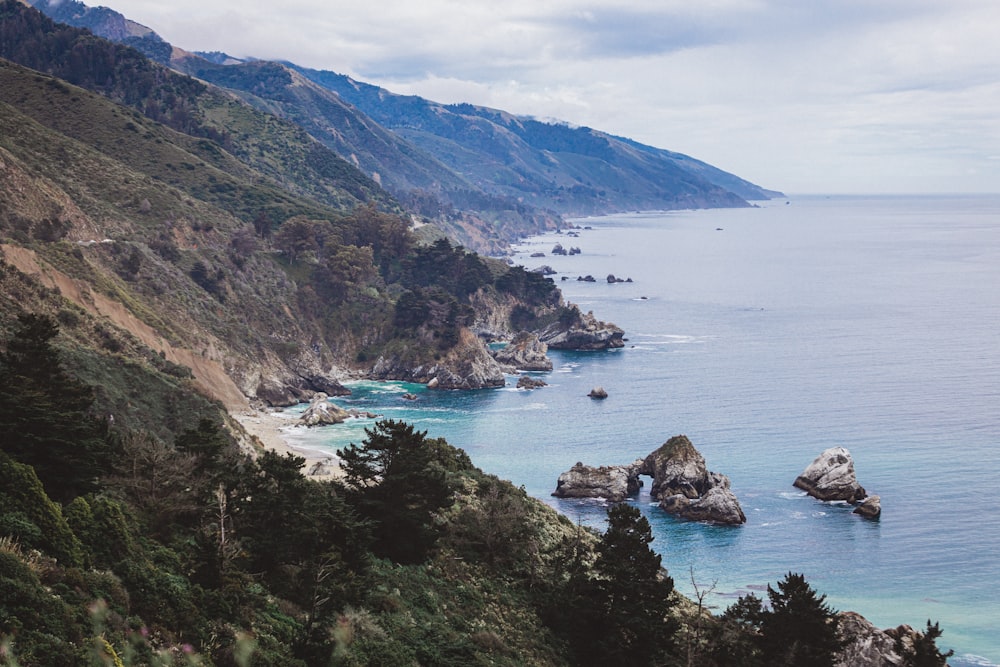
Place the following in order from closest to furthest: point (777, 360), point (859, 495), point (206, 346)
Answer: point (859, 495) < point (206, 346) < point (777, 360)

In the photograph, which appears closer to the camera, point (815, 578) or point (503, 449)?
point (815, 578)

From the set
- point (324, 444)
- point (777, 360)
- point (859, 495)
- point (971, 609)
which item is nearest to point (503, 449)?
point (324, 444)

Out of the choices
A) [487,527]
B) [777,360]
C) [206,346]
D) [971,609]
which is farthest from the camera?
[777,360]

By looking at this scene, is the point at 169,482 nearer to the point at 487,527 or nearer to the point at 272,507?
the point at 272,507

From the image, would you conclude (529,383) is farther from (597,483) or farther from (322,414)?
(597,483)

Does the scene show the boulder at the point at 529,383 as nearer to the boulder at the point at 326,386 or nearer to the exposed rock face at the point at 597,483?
the boulder at the point at 326,386

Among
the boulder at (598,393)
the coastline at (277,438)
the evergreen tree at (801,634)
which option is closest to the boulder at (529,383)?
the boulder at (598,393)

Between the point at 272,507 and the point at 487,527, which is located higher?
the point at 272,507
